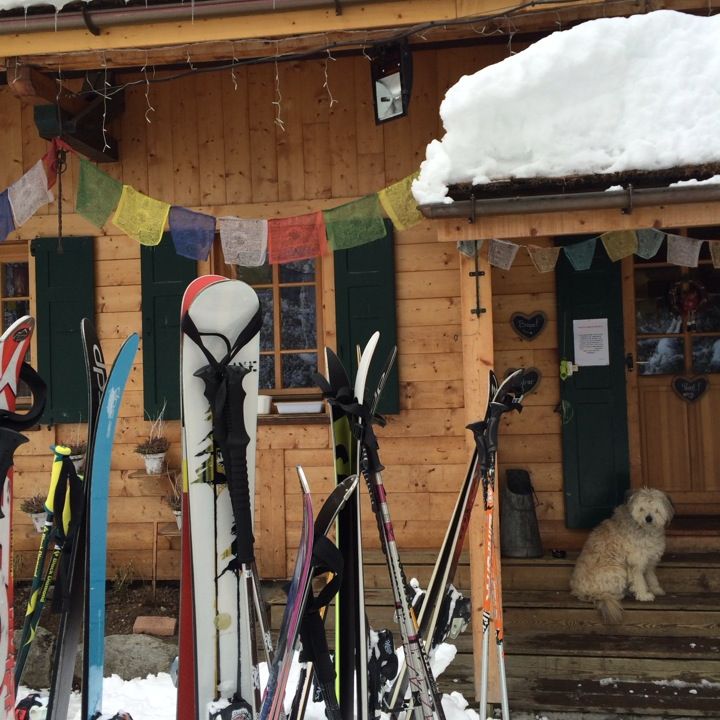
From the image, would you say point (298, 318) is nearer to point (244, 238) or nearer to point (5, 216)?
point (244, 238)

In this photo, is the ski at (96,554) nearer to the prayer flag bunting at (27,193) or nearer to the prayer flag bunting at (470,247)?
the prayer flag bunting at (470,247)

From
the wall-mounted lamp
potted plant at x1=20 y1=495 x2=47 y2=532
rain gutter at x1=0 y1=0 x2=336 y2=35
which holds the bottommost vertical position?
potted plant at x1=20 y1=495 x2=47 y2=532

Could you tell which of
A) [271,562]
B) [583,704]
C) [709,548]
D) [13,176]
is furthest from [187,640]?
[13,176]

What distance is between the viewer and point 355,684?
2.94m

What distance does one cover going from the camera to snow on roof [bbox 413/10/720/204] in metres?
3.76

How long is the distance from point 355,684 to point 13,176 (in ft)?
15.5

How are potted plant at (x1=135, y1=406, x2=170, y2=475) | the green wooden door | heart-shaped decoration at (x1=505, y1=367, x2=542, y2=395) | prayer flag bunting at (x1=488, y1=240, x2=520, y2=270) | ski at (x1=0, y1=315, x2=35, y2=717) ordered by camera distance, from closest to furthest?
1. ski at (x1=0, y1=315, x2=35, y2=717)
2. heart-shaped decoration at (x1=505, y1=367, x2=542, y2=395)
3. prayer flag bunting at (x1=488, y1=240, x2=520, y2=270)
4. the green wooden door
5. potted plant at (x1=135, y1=406, x2=170, y2=475)

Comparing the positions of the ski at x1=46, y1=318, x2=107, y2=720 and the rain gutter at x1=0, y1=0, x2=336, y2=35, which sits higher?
the rain gutter at x1=0, y1=0, x2=336, y2=35

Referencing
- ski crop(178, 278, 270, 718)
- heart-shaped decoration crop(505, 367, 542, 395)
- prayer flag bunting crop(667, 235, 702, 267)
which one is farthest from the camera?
prayer flag bunting crop(667, 235, 702, 267)

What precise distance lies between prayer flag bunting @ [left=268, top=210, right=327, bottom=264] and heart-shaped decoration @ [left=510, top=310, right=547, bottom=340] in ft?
5.06

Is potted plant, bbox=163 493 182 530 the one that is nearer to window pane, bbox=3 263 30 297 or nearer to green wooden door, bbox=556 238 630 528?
window pane, bbox=3 263 30 297

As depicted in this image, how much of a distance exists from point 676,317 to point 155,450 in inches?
151

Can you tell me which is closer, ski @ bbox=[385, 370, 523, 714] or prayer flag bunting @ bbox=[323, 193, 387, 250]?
ski @ bbox=[385, 370, 523, 714]

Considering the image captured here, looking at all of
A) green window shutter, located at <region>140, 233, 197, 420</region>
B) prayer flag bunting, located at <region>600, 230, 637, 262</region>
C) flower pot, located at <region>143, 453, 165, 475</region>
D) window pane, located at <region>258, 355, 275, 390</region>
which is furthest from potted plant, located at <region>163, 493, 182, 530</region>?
prayer flag bunting, located at <region>600, 230, 637, 262</region>
